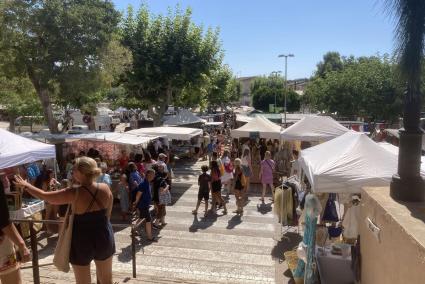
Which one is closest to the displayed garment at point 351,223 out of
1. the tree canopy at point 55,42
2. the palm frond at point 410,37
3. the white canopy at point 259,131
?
the palm frond at point 410,37

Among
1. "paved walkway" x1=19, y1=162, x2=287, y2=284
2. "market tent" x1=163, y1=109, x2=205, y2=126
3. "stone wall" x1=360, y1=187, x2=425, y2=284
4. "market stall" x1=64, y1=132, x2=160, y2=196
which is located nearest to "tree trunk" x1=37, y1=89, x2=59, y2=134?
"market stall" x1=64, y1=132, x2=160, y2=196

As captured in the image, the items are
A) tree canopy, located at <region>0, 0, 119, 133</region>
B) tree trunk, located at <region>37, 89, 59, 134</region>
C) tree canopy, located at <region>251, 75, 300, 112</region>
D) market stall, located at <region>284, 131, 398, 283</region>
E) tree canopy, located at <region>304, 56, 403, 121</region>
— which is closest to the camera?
market stall, located at <region>284, 131, 398, 283</region>

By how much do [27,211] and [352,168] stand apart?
6.36 meters

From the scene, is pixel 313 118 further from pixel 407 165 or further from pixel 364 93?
pixel 364 93

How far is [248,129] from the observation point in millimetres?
16891

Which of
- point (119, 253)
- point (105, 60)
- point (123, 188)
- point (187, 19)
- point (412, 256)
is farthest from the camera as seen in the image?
point (187, 19)

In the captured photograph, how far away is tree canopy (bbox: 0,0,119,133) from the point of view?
14000mm

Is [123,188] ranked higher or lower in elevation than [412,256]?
lower

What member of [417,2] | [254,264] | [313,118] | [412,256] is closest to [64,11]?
[313,118]

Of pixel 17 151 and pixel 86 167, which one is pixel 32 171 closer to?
pixel 17 151

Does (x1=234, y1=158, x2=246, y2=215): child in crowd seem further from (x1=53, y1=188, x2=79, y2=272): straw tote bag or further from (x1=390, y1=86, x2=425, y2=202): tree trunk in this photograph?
(x1=53, y1=188, x2=79, y2=272): straw tote bag

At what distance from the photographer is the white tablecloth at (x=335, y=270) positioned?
5945 mm

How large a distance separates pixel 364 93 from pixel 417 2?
2965 cm

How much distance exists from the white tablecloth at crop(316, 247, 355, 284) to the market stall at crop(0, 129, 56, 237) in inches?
231
